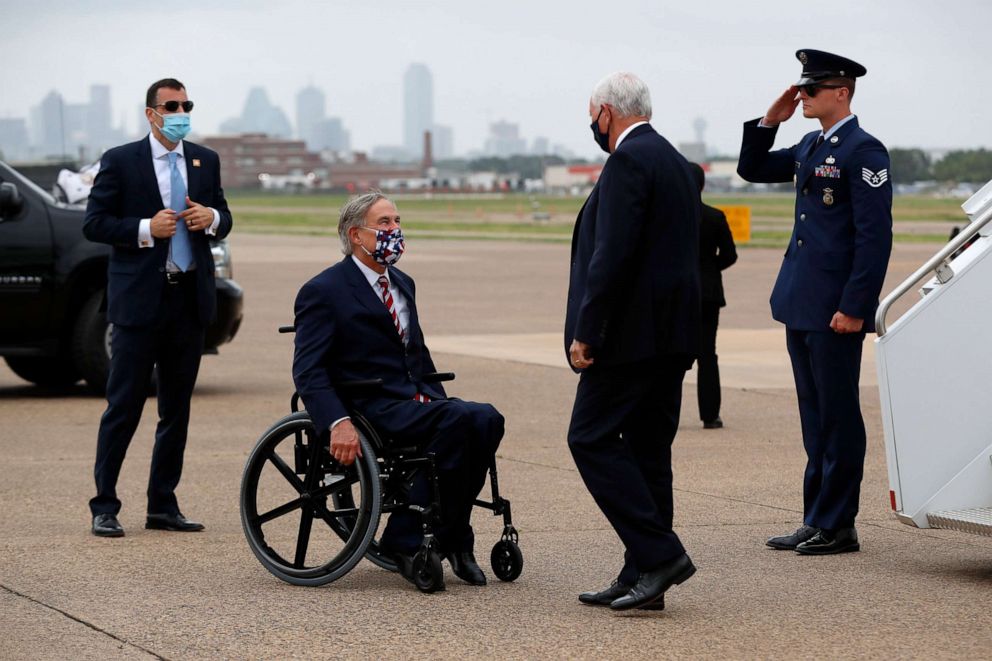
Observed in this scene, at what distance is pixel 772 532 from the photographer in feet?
24.3

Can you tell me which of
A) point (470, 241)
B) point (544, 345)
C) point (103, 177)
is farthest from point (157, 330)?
point (470, 241)

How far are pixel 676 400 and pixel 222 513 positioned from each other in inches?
113

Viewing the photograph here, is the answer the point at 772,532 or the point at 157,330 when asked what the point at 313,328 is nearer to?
the point at 157,330

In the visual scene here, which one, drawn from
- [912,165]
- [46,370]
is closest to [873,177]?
[46,370]

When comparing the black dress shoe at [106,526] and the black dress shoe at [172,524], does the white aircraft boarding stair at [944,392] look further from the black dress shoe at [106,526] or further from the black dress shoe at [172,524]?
the black dress shoe at [106,526]

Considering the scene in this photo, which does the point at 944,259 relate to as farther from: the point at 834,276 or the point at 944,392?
the point at 834,276

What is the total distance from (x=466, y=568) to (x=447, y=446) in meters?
0.50

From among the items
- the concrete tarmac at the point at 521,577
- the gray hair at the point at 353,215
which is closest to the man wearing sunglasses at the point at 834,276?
the concrete tarmac at the point at 521,577

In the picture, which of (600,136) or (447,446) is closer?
(600,136)

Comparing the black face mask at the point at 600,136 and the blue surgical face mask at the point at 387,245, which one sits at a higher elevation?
the black face mask at the point at 600,136

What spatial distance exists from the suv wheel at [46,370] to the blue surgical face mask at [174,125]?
21.3ft

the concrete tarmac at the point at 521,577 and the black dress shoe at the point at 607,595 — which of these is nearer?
the concrete tarmac at the point at 521,577

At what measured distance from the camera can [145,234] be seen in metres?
7.45

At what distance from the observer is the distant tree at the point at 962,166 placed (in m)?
163
